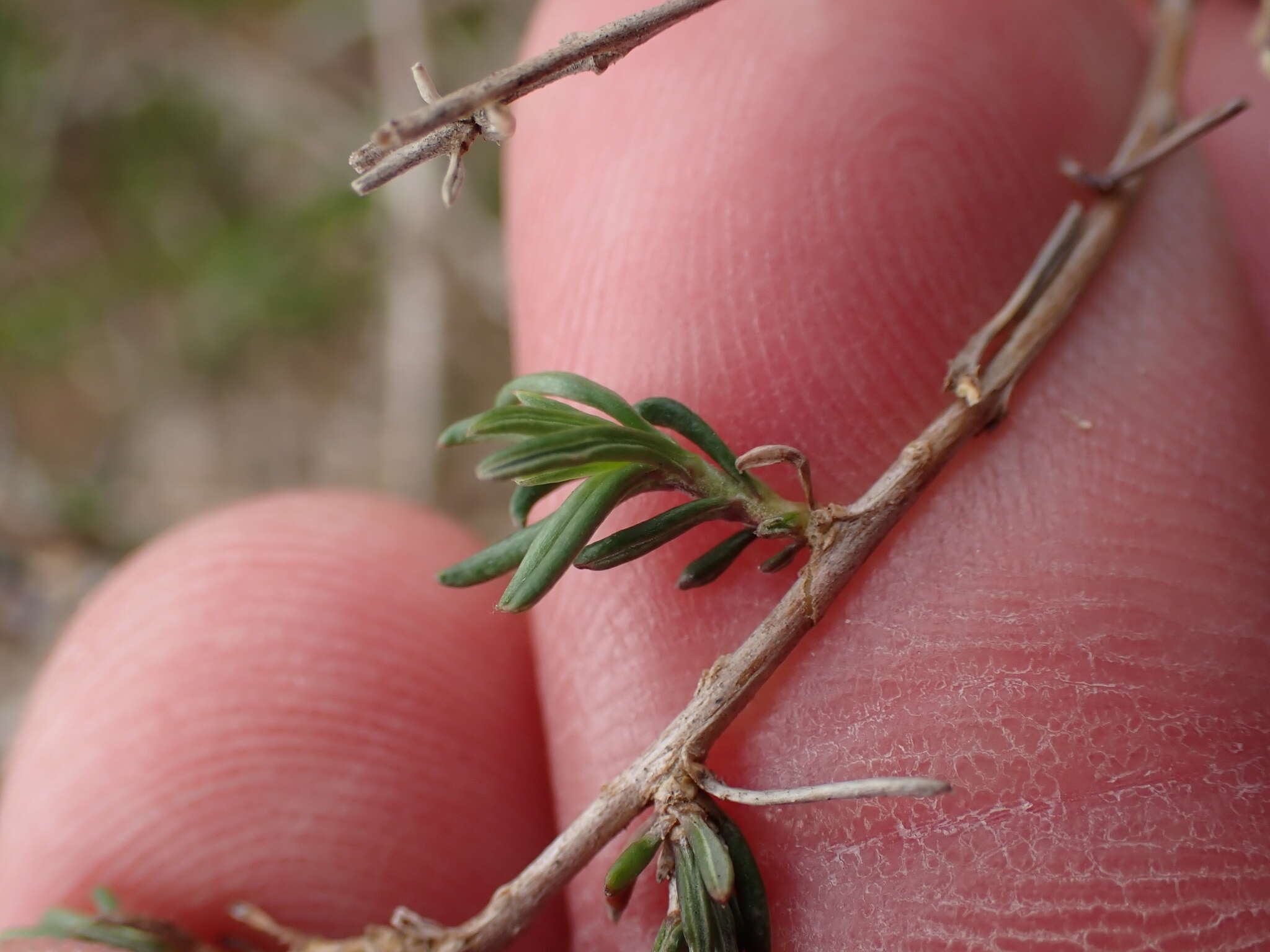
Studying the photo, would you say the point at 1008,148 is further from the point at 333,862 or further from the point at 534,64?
the point at 333,862

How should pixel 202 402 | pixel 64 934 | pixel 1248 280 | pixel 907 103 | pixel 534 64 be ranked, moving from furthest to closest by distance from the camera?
1. pixel 202 402
2. pixel 1248 280
3. pixel 907 103
4. pixel 64 934
5. pixel 534 64

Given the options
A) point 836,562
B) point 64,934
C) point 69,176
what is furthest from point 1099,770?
point 69,176

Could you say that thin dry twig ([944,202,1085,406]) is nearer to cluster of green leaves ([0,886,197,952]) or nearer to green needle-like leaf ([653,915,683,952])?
green needle-like leaf ([653,915,683,952])

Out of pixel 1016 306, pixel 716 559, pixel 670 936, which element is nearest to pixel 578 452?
pixel 716 559

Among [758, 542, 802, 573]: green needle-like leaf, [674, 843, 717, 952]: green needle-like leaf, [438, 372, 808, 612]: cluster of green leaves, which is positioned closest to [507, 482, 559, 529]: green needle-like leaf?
Result: [438, 372, 808, 612]: cluster of green leaves

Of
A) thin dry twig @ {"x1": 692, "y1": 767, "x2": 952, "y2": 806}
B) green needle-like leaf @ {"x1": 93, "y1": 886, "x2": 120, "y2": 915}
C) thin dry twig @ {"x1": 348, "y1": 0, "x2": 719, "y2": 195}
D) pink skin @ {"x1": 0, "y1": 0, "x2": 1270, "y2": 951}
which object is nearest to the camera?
thin dry twig @ {"x1": 348, "y1": 0, "x2": 719, "y2": 195}

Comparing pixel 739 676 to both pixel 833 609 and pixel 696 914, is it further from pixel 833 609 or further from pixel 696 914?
pixel 696 914

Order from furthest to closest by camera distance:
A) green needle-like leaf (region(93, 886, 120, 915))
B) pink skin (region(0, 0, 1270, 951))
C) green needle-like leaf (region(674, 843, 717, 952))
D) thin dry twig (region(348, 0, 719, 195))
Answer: green needle-like leaf (region(93, 886, 120, 915)) < pink skin (region(0, 0, 1270, 951)) < green needle-like leaf (region(674, 843, 717, 952)) < thin dry twig (region(348, 0, 719, 195))
